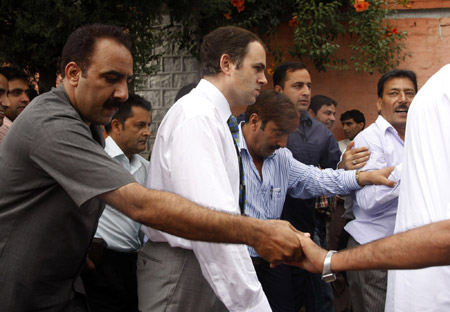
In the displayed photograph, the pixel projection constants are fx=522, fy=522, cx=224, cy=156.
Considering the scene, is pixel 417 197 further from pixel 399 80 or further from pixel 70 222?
pixel 399 80

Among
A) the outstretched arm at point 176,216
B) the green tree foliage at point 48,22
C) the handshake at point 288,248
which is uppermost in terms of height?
the green tree foliage at point 48,22

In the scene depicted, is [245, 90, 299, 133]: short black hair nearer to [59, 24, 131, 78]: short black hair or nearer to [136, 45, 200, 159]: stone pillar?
[59, 24, 131, 78]: short black hair

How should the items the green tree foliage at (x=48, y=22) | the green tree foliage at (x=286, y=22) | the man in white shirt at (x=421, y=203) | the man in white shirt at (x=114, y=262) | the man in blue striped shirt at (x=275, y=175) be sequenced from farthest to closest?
the green tree foliage at (x=286, y=22) → the green tree foliage at (x=48, y=22) → the man in blue striped shirt at (x=275, y=175) → the man in white shirt at (x=114, y=262) → the man in white shirt at (x=421, y=203)

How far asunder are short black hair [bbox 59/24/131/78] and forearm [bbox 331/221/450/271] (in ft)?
4.54

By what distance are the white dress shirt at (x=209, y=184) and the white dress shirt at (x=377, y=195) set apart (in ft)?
4.34

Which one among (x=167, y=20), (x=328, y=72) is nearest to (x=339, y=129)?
(x=328, y=72)

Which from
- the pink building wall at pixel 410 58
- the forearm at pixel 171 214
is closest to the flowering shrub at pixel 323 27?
the pink building wall at pixel 410 58

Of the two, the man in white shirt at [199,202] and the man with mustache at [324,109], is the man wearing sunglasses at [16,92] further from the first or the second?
the man with mustache at [324,109]

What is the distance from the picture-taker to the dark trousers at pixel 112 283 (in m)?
3.28

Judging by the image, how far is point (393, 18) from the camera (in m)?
6.66

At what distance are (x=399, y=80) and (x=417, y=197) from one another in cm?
193

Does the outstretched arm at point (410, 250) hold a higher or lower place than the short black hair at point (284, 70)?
lower

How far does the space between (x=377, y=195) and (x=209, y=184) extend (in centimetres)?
152

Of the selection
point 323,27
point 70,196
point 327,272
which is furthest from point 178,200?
point 323,27
